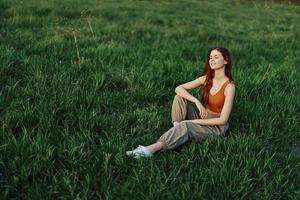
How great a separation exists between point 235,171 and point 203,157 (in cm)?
43

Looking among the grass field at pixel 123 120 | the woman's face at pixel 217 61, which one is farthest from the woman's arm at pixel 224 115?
the woman's face at pixel 217 61

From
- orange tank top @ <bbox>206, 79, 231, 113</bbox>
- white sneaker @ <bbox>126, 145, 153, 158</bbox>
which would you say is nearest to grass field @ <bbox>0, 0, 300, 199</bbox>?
white sneaker @ <bbox>126, 145, 153, 158</bbox>

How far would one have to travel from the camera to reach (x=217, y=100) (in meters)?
5.62

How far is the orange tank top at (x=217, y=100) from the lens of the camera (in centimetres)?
559

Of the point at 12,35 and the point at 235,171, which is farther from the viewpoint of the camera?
the point at 12,35

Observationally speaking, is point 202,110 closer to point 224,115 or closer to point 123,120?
point 224,115

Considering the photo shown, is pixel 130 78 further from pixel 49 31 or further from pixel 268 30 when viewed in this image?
pixel 268 30

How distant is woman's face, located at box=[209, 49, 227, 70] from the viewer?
5634 millimetres

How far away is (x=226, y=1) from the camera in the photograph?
76.7 feet

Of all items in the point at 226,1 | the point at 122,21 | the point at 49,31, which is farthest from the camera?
the point at 226,1

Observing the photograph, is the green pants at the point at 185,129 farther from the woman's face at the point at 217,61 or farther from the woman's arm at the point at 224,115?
the woman's face at the point at 217,61

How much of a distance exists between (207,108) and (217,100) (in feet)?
0.70

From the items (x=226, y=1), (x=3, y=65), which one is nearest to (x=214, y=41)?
(x=3, y=65)

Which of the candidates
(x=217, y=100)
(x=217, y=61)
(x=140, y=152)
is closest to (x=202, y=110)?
(x=217, y=100)
